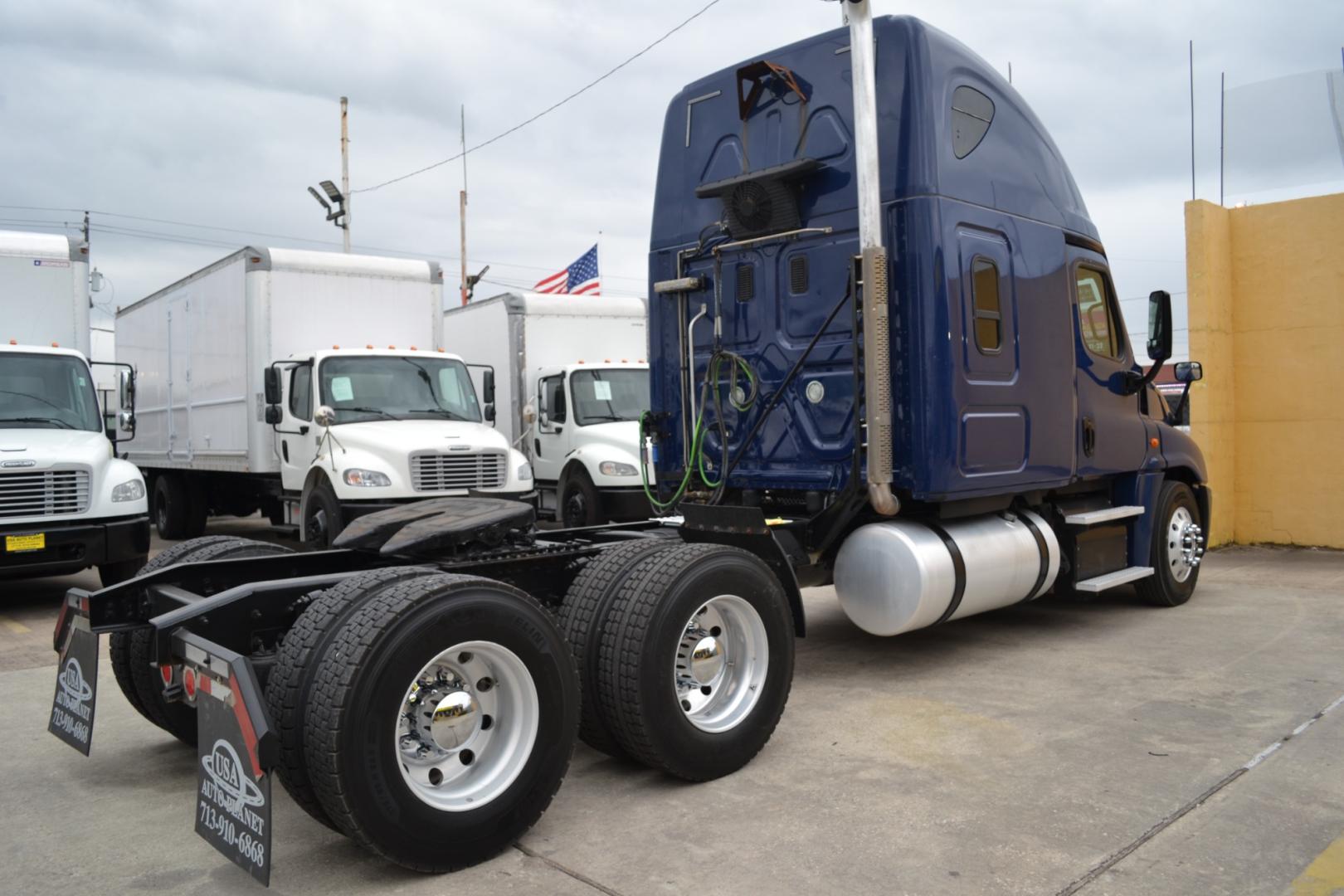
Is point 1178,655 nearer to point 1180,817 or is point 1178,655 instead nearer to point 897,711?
point 897,711

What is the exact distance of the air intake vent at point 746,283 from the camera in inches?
263

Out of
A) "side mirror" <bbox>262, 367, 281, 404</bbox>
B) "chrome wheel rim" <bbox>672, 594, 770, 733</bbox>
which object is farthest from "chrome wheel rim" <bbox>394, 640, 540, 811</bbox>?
"side mirror" <bbox>262, 367, 281, 404</bbox>

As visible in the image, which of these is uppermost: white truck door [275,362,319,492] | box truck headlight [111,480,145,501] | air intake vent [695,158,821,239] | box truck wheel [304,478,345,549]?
air intake vent [695,158,821,239]

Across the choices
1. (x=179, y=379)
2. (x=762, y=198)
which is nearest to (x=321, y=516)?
(x=179, y=379)

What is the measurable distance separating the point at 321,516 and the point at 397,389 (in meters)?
1.74

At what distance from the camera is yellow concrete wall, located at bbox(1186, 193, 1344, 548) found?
1087cm

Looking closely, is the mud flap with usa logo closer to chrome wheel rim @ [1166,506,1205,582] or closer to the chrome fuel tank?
the chrome fuel tank

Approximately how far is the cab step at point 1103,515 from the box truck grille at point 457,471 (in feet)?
19.3

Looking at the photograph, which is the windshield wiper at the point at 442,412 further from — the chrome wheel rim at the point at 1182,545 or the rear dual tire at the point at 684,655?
the rear dual tire at the point at 684,655

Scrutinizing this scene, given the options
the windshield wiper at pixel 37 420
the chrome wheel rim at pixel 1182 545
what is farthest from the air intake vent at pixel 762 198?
the windshield wiper at pixel 37 420

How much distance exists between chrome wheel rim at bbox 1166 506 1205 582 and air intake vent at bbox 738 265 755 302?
12.7 ft

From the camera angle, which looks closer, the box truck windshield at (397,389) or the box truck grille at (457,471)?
the box truck grille at (457,471)

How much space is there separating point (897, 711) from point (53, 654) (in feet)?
Result: 18.3

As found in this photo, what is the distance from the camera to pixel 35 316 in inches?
406
